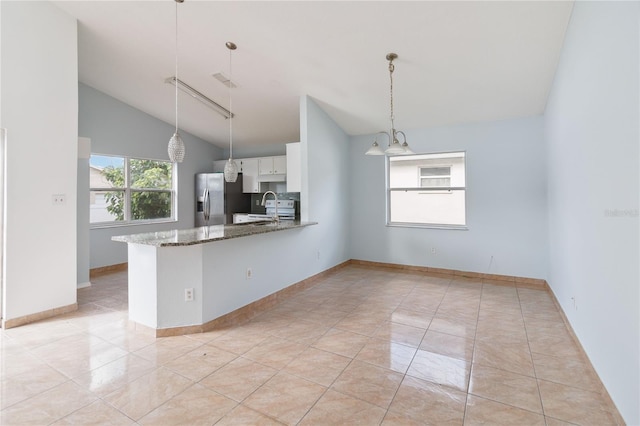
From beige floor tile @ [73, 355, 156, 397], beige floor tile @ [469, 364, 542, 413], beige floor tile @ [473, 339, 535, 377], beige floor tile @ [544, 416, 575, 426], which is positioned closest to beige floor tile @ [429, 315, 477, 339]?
beige floor tile @ [473, 339, 535, 377]

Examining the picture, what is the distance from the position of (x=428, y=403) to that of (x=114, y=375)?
2.16 meters

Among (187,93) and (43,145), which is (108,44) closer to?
(187,93)

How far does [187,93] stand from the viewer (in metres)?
4.84

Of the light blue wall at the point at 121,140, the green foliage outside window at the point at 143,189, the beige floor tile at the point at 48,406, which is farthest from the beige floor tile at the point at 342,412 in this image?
the green foliage outside window at the point at 143,189

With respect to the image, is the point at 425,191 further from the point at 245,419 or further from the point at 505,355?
the point at 245,419

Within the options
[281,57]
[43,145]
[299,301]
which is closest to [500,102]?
[281,57]

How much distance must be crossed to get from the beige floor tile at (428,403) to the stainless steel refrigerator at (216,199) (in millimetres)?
5160

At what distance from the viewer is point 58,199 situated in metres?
3.38

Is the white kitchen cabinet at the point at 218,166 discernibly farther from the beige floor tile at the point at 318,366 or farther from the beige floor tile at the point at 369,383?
the beige floor tile at the point at 369,383

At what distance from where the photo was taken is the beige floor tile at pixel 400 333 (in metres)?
2.78

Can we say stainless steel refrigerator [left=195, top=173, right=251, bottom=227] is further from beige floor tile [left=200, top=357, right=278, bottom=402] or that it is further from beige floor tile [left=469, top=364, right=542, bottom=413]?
beige floor tile [left=469, top=364, right=542, bottom=413]

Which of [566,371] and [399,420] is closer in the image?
[399,420]

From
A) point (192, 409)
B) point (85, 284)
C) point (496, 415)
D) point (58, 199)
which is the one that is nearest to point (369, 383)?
point (496, 415)

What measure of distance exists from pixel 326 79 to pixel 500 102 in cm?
237
